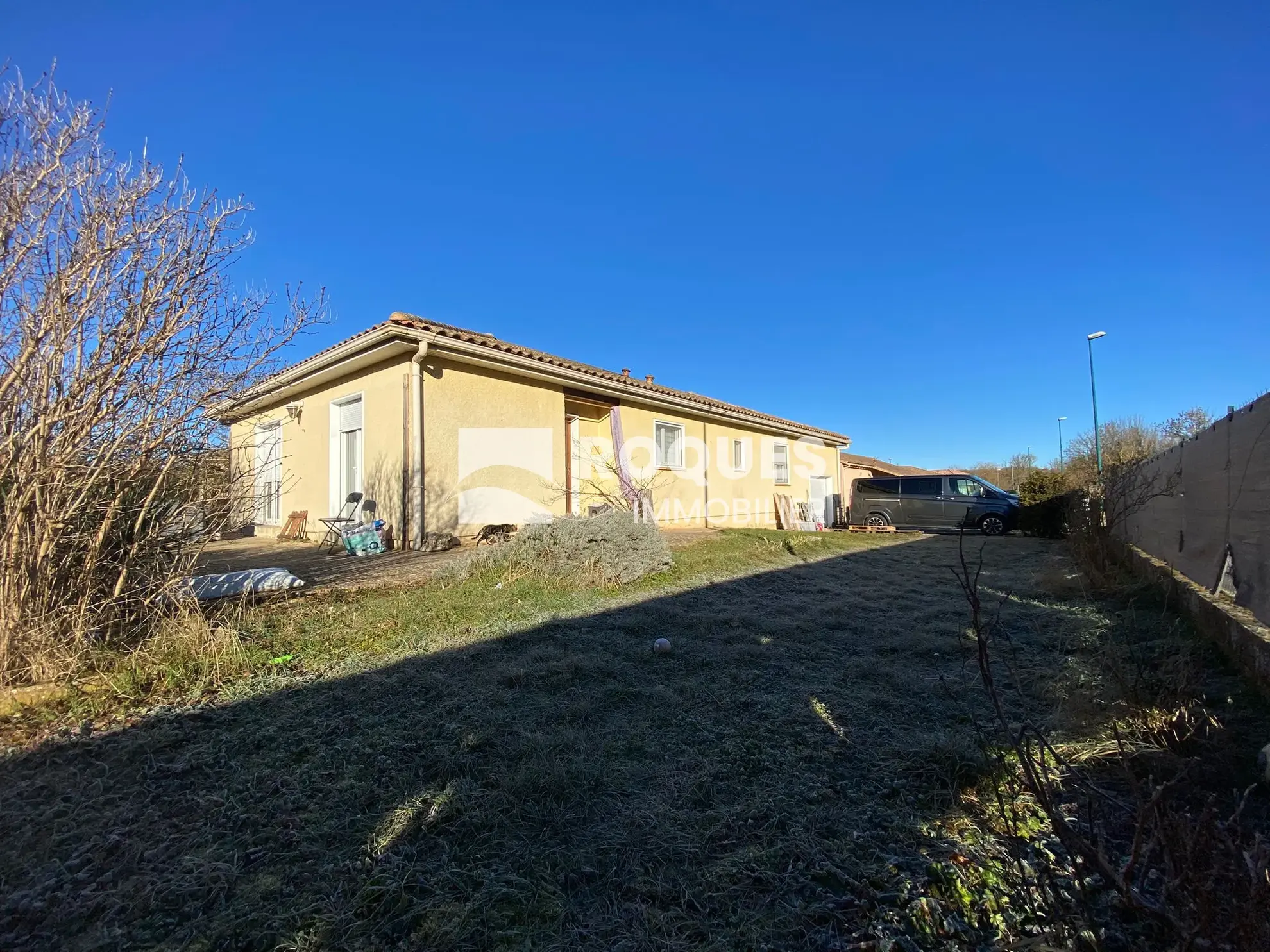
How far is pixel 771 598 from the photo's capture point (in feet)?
17.6

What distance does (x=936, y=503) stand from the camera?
1520 cm

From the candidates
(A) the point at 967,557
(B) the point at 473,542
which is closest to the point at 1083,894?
(B) the point at 473,542

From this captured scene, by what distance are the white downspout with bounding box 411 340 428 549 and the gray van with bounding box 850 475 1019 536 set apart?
12.7m

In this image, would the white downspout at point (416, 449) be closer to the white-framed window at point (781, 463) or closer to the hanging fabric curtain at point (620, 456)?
the hanging fabric curtain at point (620, 456)

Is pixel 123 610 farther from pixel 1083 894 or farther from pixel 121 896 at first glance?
pixel 1083 894

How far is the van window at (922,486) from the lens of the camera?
50.5 ft

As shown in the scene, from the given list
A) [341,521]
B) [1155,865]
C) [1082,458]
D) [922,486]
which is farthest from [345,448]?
[1082,458]

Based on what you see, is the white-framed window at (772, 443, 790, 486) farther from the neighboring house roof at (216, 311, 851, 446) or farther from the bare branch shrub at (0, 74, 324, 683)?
the bare branch shrub at (0, 74, 324, 683)

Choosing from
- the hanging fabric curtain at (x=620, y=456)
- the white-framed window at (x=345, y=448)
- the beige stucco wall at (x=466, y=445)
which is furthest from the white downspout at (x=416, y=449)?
the hanging fabric curtain at (x=620, y=456)

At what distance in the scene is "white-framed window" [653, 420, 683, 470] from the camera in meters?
11.9

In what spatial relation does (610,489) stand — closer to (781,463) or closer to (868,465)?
(781,463)

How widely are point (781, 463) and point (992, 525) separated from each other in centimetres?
544

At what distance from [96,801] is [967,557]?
9814 millimetres

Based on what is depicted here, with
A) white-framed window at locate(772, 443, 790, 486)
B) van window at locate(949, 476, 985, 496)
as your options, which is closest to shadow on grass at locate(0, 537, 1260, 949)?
white-framed window at locate(772, 443, 790, 486)
